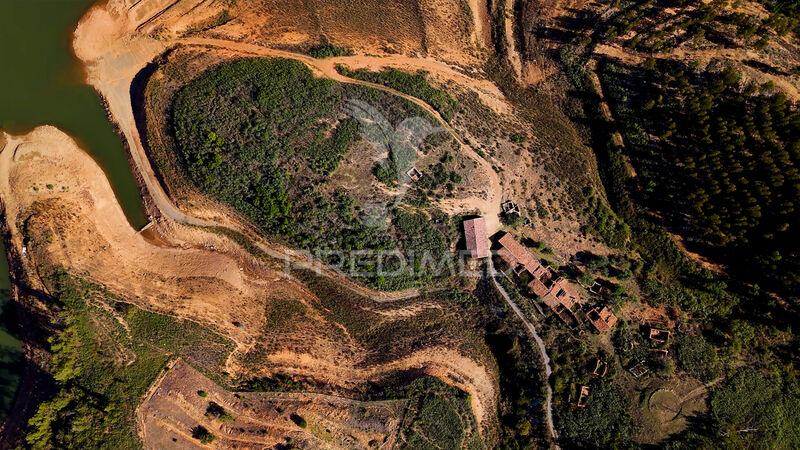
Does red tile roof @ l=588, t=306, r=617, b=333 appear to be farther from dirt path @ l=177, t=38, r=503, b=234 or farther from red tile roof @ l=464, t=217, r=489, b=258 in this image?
dirt path @ l=177, t=38, r=503, b=234

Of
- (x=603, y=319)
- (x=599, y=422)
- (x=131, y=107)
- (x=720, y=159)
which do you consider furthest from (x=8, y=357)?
(x=720, y=159)

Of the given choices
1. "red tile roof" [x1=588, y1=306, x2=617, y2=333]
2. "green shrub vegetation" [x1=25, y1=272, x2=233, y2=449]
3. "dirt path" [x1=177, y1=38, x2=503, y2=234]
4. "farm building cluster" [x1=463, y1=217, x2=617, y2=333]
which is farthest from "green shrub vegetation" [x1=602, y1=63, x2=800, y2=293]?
"green shrub vegetation" [x1=25, y1=272, x2=233, y2=449]

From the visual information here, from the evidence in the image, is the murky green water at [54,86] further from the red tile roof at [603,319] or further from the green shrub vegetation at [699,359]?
the green shrub vegetation at [699,359]

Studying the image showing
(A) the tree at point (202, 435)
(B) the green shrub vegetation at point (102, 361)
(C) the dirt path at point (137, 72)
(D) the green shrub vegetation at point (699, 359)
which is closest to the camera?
(B) the green shrub vegetation at point (102, 361)

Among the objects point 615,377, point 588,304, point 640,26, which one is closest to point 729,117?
point 640,26

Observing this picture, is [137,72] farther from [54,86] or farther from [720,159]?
[720,159]

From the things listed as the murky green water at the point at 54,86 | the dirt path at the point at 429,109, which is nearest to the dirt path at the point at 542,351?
the dirt path at the point at 429,109
